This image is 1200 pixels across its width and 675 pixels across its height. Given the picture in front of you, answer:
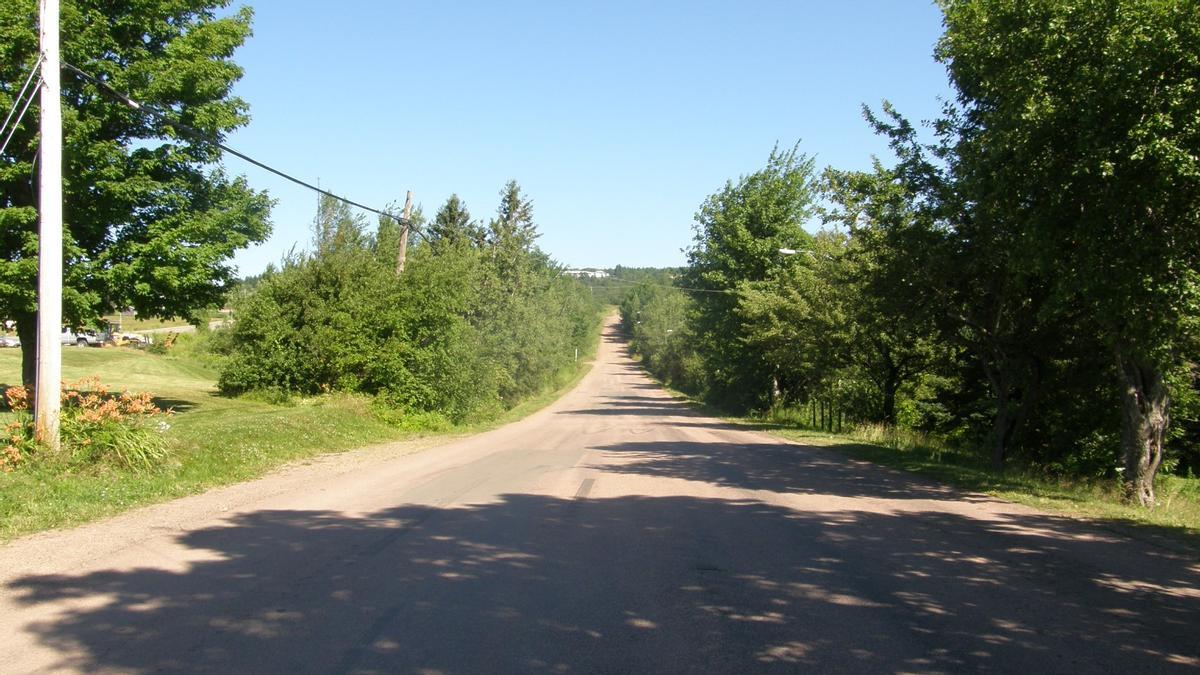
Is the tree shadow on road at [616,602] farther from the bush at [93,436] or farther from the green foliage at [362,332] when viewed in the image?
the green foliage at [362,332]

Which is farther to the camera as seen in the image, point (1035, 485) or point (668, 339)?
point (668, 339)

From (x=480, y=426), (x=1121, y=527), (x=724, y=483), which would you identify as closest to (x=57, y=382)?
(x=724, y=483)

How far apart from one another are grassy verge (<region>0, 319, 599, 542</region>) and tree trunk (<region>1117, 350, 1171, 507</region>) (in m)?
13.2

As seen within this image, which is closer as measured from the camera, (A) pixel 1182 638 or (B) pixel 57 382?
(A) pixel 1182 638

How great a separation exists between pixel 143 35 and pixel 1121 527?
71.5 feet

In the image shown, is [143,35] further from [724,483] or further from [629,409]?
[629,409]

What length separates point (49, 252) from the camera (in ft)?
36.7

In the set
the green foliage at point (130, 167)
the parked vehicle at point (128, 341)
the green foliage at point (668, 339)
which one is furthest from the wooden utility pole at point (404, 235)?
the parked vehicle at point (128, 341)

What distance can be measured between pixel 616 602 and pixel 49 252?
9.24 m

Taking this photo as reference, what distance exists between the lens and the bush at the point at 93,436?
1094 cm

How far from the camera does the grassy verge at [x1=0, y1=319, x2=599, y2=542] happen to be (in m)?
9.23

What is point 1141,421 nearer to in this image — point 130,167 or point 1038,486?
point 1038,486

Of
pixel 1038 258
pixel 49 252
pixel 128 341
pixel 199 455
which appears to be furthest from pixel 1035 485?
pixel 128 341

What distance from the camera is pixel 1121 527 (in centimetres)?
1002
